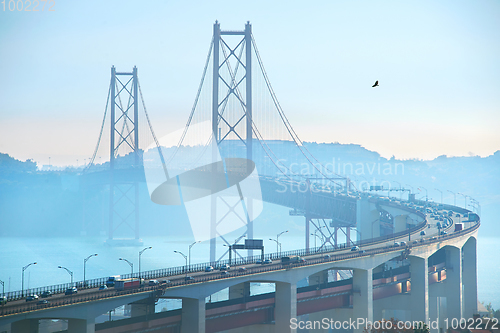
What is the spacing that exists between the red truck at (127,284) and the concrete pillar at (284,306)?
9733 millimetres

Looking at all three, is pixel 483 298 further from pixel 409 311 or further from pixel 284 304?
pixel 284 304

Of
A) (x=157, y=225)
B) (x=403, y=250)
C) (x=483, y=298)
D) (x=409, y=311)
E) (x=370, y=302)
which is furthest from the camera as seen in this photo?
(x=157, y=225)

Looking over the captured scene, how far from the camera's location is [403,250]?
42.1 m

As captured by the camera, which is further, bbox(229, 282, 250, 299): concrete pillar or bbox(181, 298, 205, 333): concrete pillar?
bbox(229, 282, 250, 299): concrete pillar

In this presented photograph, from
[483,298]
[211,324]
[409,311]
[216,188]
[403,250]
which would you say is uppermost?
[216,188]

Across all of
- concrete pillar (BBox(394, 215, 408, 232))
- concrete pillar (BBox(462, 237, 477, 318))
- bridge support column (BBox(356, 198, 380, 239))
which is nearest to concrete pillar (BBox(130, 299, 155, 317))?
concrete pillar (BBox(462, 237, 477, 318))

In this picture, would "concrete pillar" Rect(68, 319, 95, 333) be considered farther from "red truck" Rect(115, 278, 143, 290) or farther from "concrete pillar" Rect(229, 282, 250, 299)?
"concrete pillar" Rect(229, 282, 250, 299)

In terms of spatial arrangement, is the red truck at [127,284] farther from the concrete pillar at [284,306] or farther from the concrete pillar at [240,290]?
the concrete pillar at [284,306]

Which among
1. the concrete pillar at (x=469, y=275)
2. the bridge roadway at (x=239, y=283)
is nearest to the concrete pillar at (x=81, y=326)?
the bridge roadway at (x=239, y=283)

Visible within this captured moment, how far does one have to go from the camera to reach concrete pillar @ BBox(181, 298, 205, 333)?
28.2 metres

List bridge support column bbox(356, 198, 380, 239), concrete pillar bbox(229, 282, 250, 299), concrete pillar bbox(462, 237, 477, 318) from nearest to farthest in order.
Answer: concrete pillar bbox(229, 282, 250, 299) → concrete pillar bbox(462, 237, 477, 318) → bridge support column bbox(356, 198, 380, 239)

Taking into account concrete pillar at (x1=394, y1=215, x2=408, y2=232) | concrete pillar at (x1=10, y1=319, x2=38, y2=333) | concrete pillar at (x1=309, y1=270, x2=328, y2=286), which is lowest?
concrete pillar at (x1=309, y1=270, x2=328, y2=286)

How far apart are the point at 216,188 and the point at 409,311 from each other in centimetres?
2314

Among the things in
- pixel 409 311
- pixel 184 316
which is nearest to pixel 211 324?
pixel 184 316
